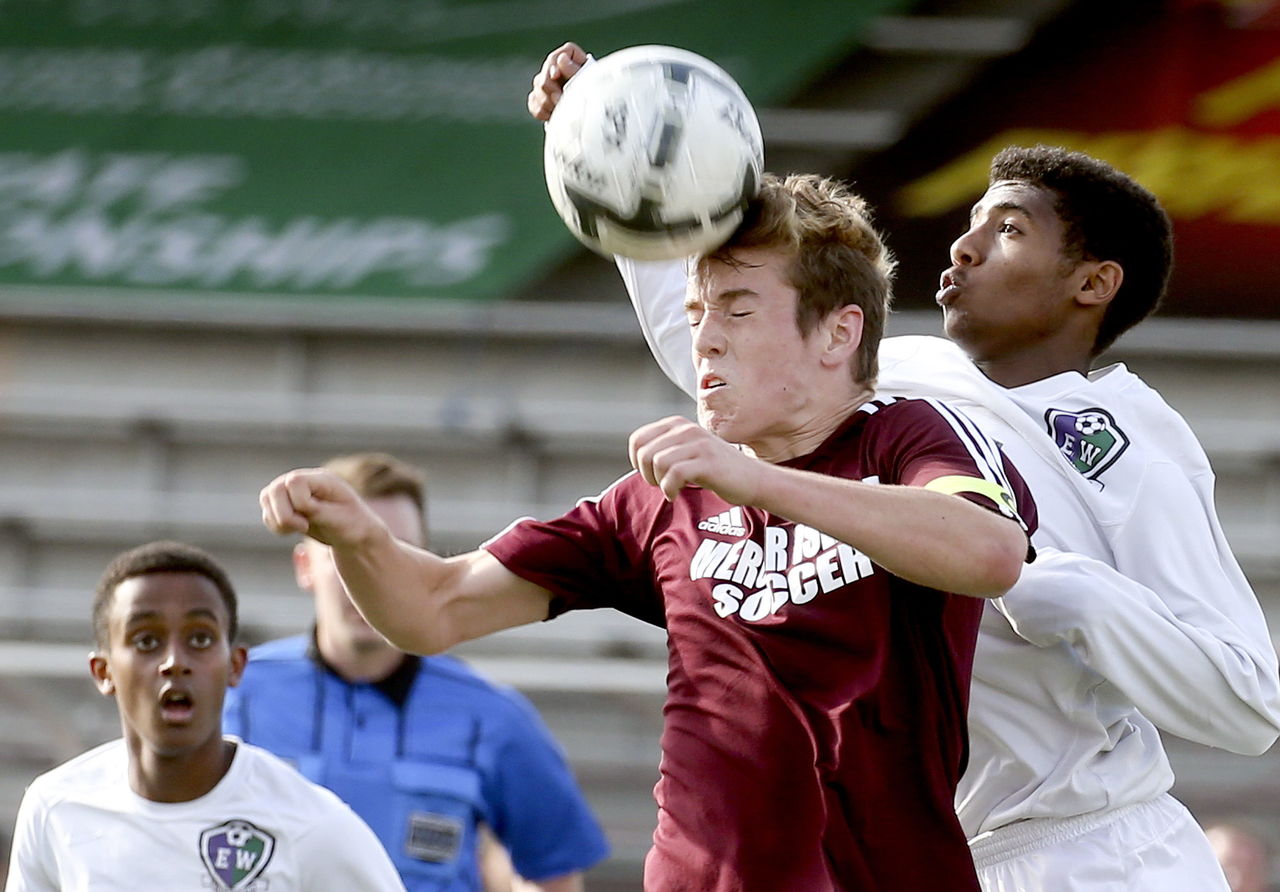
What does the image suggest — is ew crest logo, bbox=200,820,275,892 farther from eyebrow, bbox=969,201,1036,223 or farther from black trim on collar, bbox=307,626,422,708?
eyebrow, bbox=969,201,1036,223

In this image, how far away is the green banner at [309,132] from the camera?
379 inches

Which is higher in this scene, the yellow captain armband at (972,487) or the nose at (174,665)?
the yellow captain armband at (972,487)

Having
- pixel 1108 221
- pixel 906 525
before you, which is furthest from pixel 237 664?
pixel 906 525

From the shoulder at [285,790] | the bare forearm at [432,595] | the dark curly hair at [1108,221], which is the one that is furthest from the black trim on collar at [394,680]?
the dark curly hair at [1108,221]

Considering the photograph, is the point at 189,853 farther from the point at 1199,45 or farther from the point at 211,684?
the point at 1199,45

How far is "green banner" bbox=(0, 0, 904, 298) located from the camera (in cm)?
962

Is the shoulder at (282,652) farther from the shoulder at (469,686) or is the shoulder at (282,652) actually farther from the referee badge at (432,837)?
the referee badge at (432,837)

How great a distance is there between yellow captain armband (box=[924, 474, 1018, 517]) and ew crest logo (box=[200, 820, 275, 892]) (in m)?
1.93

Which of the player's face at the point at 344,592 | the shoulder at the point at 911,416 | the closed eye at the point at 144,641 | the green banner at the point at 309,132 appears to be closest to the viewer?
the shoulder at the point at 911,416

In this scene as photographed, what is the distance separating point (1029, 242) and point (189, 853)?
2097mm

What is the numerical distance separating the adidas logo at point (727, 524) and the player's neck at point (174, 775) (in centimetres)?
161

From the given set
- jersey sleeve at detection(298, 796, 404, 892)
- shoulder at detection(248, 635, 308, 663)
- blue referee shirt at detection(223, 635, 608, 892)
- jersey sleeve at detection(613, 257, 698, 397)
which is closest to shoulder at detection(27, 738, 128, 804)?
jersey sleeve at detection(298, 796, 404, 892)

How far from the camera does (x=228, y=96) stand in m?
9.87

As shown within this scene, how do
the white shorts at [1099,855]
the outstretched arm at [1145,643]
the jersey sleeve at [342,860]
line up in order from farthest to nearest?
the jersey sleeve at [342,860]
the white shorts at [1099,855]
the outstretched arm at [1145,643]
